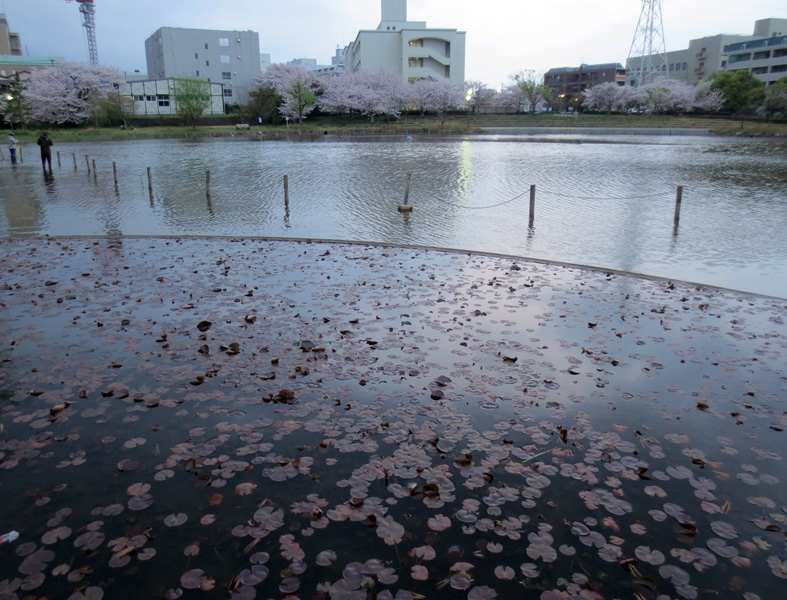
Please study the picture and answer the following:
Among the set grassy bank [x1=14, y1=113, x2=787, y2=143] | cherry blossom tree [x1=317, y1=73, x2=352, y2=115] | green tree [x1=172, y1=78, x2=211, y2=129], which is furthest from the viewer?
cherry blossom tree [x1=317, y1=73, x2=352, y2=115]

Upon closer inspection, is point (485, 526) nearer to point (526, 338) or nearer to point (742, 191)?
point (526, 338)

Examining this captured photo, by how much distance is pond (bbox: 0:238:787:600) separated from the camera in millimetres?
3555

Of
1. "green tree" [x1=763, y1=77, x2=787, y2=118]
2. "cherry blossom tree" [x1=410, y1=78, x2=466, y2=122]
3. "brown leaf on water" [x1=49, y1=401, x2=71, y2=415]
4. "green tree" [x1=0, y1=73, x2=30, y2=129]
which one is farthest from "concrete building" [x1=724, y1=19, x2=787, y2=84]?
"brown leaf on water" [x1=49, y1=401, x2=71, y2=415]

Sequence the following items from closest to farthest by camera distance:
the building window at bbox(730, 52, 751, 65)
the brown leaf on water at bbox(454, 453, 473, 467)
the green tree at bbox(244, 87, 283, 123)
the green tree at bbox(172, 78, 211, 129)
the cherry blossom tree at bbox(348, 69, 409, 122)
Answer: the brown leaf on water at bbox(454, 453, 473, 467) < the green tree at bbox(172, 78, 211, 129) < the green tree at bbox(244, 87, 283, 123) < the cherry blossom tree at bbox(348, 69, 409, 122) < the building window at bbox(730, 52, 751, 65)

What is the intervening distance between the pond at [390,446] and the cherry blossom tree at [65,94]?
6947 centimetres

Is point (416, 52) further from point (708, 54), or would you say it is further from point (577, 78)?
point (708, 54)

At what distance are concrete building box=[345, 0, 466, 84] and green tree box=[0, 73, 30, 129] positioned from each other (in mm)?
52454

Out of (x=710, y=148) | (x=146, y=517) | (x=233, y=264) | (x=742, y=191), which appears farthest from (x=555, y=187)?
(x=710, y=148)

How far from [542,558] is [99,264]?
10679mm

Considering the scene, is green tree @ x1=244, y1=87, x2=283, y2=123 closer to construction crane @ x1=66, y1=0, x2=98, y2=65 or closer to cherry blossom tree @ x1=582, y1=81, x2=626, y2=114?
cherry blossom tree @ x1=582, y1=81, x2=626, y2=114

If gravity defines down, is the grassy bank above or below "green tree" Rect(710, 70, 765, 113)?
below

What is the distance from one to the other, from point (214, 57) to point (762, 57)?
96942 mm

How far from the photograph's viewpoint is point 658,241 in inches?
587

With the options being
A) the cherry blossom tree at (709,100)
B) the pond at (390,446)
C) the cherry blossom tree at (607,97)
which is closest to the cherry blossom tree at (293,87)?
the cherry blossom tree at (607,97)
